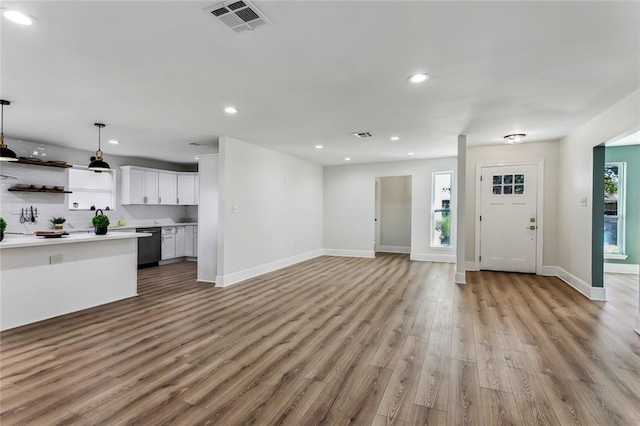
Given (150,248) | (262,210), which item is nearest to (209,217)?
(262,210)

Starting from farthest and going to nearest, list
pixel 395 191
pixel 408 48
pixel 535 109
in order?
pixel 395 191 → pixel 535 109 → pixel 408 48

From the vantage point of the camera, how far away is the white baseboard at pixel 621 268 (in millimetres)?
5988

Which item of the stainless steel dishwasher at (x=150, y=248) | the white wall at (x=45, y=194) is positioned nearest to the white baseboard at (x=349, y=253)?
the stainless steel dishwasher at (x=150, y=248)

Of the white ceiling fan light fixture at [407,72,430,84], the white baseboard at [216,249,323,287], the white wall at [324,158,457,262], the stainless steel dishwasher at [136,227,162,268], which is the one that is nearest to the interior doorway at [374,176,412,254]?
the white wall at [324,158,457,262]

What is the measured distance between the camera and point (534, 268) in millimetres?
5996

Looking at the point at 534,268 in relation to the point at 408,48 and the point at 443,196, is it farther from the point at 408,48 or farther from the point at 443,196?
the point at 408,48

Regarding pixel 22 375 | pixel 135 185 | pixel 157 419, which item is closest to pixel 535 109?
pixel 157 419

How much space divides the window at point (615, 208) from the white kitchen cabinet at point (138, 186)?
9.74 meters

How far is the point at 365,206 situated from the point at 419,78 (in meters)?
5.54

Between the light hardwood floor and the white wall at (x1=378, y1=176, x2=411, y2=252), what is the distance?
4.66 m

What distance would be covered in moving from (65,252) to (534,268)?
25.2 ft

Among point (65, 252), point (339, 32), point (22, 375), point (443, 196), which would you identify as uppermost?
point (339, 32)

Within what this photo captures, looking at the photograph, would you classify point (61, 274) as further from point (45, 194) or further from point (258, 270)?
point (45, 194)

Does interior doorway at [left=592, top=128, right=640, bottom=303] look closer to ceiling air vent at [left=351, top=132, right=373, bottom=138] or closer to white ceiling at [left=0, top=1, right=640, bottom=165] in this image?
white ceiling at [left=0, top=1, right=640, bottom=165]
